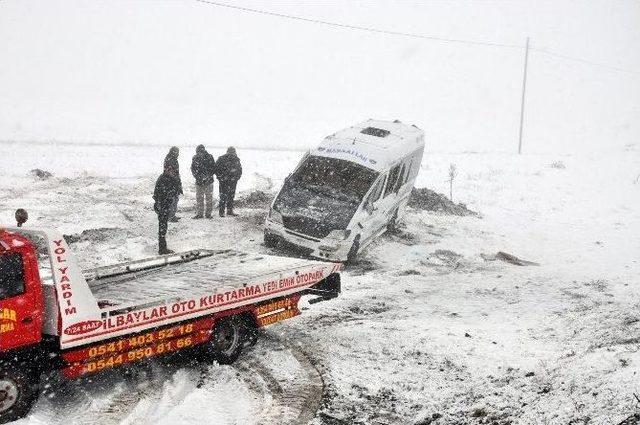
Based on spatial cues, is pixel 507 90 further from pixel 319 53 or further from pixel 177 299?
pixel 177 299

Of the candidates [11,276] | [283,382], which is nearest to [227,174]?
[283,382]

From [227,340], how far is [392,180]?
7.24 meters

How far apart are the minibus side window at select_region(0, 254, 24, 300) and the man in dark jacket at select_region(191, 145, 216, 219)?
874 centimetres

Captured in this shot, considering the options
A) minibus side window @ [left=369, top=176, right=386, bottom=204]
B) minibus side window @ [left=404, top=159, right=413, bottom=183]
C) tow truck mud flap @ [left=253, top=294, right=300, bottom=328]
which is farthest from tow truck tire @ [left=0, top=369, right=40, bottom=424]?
minibus side window @ [left=404, top=159, right=413, bottom=183]

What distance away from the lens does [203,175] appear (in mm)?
14914

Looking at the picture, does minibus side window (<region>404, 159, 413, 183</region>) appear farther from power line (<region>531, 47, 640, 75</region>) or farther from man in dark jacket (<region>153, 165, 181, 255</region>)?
power line (<region>531, 47, 640, 75</region>)

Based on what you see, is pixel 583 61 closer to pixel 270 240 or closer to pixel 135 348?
pixel 270 240

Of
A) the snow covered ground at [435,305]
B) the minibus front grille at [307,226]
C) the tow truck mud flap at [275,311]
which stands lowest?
the snow covered ground at [435,305]

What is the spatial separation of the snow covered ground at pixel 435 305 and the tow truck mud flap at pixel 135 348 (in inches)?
18.0

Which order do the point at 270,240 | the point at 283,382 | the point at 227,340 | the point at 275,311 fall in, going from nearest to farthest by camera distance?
the point at 283,382 → the point at 227,340 → the point at 275,311 → the point at 270,240

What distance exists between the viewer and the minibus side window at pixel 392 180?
46.2 ft

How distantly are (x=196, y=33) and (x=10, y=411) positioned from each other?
214 ft

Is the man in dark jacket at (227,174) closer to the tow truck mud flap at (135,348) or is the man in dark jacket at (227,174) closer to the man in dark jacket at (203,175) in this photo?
the man in dark jacket at (203,175)

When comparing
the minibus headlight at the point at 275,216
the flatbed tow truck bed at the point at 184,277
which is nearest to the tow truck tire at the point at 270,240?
the minibus headlight at the point at 275,216
